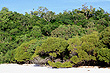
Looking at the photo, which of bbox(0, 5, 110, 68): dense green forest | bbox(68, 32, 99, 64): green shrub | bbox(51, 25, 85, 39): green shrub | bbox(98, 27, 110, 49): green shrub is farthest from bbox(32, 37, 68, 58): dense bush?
bbox(51, 25, 85, 39): green shrub

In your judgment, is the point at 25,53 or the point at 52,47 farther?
the point at 25,53

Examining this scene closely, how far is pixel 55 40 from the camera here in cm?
1661

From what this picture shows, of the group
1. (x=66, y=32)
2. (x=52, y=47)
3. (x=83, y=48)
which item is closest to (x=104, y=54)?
(x=83, y=48)

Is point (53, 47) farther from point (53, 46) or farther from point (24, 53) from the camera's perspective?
point (24, 53)

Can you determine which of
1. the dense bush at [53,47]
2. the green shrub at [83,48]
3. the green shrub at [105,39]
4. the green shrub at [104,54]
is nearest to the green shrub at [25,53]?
the dense bush at [53,47]

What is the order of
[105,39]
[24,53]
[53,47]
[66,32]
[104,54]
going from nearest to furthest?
[104,54] < [105,39] < [53,47] < [24,53] < [66,32]

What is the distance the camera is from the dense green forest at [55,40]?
1619cm

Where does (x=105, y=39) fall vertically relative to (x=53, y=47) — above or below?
above

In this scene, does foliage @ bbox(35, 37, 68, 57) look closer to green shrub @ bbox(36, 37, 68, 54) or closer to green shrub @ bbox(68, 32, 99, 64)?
green shrub @ bbox(36, 37, 68, 54)

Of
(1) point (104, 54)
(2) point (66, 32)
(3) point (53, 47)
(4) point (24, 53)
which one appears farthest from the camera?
(2) point (66, 32)

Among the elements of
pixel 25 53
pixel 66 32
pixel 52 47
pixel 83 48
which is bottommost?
pixel 25 53

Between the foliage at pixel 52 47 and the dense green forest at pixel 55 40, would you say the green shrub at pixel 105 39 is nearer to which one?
the dense green forest at pixel 55 40

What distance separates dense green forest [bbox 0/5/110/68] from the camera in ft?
53.1

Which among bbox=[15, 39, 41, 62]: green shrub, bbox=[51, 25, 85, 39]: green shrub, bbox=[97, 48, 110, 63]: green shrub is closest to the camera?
bbox=[97, 48, 110, 63]: green shrub
